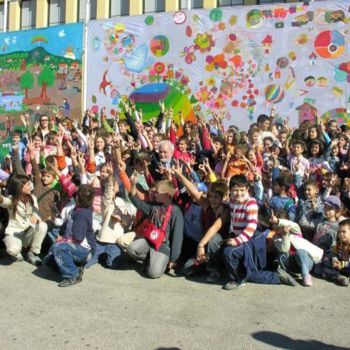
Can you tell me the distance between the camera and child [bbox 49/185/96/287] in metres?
5.46

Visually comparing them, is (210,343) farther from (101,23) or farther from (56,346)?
(101,23)

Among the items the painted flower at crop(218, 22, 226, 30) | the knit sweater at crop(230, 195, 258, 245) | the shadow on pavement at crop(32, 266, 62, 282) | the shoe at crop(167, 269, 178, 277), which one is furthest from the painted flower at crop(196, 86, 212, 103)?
the shadow on pavement at crop(32, 266, 62, 282)

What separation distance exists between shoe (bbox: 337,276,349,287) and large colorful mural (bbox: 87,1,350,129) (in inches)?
201

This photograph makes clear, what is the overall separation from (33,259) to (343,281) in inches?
138

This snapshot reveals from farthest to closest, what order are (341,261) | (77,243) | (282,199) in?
1. (282,199)
2. (77,243)
3. (341,261)

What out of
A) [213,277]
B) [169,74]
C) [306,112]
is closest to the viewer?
→ [213,277]

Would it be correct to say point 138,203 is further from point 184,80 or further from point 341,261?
point 184,80

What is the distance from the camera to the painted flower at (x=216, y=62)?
1064 centimetres

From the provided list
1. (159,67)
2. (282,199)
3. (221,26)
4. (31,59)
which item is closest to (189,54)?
(159,67)

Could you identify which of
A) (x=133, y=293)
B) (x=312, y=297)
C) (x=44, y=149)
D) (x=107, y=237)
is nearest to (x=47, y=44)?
(x=44, y=149)

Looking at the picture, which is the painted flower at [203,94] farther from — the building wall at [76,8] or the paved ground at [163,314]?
the building wall at [76,8]

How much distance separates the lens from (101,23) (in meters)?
11.9

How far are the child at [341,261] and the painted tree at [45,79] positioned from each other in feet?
29.5

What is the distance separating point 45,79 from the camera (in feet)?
41.4
